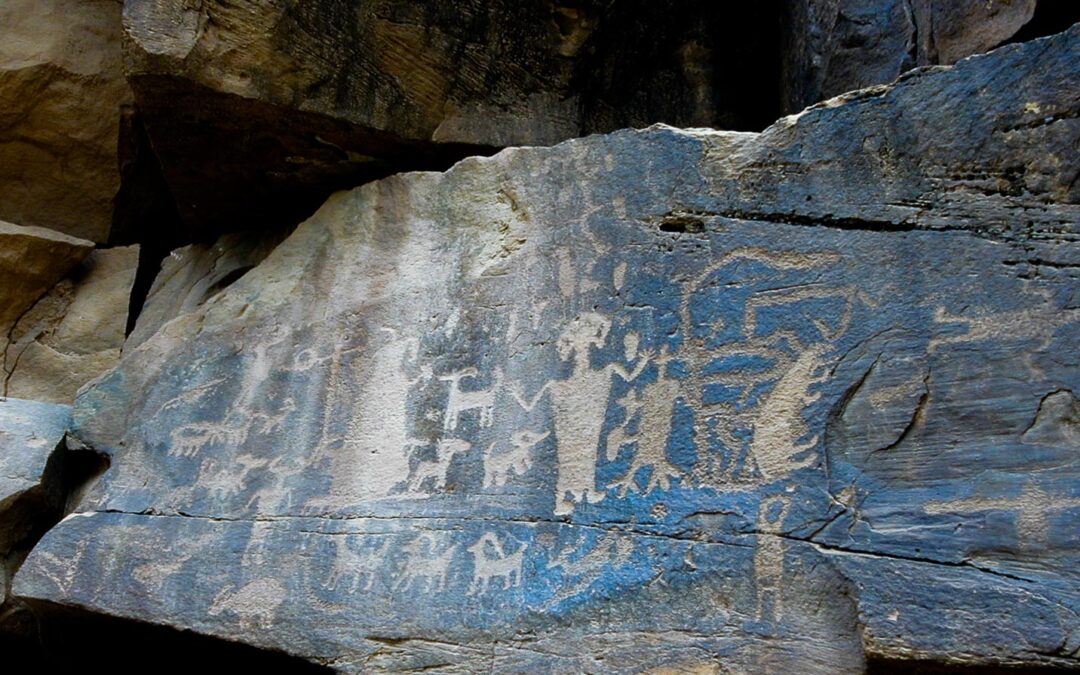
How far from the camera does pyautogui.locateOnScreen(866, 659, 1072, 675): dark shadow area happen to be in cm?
239

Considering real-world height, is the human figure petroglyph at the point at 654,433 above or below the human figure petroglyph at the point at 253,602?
above

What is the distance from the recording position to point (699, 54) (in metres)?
4.25

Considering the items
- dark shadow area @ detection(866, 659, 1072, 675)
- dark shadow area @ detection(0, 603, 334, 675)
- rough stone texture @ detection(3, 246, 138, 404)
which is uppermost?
rough stone texture @ detection(3, 246, 138, 404)

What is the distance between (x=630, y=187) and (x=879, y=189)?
66 cm

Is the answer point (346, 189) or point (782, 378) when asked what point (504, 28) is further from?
point (782, 378)

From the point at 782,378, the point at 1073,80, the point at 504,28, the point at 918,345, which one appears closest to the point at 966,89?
the point at 1073,80

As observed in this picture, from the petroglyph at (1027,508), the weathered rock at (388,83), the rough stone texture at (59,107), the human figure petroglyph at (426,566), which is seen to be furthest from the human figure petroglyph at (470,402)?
the rough stone texture at (59,107)

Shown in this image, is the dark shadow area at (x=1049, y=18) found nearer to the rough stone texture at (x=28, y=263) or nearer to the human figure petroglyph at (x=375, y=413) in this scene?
the human figure petroglyph at (x=375, y=413)

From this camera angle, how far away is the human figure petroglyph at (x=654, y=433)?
286 centimetres

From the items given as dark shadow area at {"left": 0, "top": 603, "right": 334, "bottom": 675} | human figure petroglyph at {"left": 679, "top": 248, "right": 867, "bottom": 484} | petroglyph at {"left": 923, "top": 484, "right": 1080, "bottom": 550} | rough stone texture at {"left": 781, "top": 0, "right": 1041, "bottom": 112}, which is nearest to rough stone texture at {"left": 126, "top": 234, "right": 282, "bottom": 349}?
dark shadow area at {"left": 0, "top": 603, "right": 334, "bottom": 675}

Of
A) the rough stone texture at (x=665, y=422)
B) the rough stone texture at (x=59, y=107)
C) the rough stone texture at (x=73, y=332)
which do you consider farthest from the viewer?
the rough stone texture at (x=59, y=107)

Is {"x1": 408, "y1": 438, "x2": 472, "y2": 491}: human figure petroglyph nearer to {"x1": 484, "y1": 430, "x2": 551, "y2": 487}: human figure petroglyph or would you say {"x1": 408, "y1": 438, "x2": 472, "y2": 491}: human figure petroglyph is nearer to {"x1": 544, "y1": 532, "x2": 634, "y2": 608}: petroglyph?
{"x1": 484, "y1": 430, "x2": 551, "y2": 487}: human figure petroglyph

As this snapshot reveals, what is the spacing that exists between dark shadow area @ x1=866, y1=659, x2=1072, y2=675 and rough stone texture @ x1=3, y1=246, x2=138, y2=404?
320 cm

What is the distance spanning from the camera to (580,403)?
3.03m
